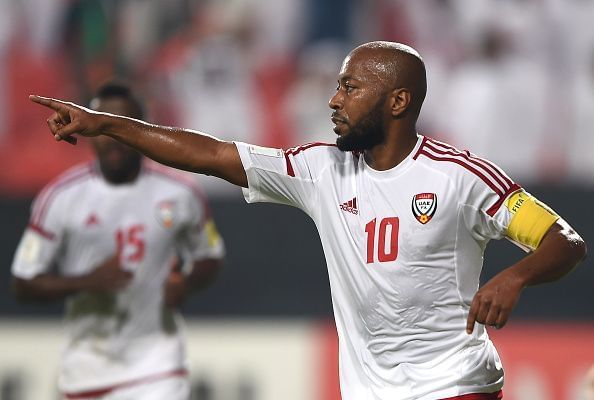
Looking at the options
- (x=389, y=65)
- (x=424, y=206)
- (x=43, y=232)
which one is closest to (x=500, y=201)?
(x=424, y=206)

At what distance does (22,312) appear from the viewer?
9.07 m

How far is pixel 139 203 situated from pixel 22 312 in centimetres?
274

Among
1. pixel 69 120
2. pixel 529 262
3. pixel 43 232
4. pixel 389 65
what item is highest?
pixel 389 65

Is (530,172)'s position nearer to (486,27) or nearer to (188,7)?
(486,27)

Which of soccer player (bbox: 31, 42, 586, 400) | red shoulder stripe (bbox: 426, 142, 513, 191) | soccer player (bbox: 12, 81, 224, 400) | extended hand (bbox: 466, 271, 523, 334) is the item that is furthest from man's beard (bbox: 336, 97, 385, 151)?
soccer player (bbox: 12, 81, 224, 400)

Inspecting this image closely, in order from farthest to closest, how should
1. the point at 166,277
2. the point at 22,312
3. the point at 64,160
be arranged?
the point at 64,160
the point at 22,312
the point at 166,277

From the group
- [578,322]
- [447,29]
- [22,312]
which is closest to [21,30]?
[22,312]

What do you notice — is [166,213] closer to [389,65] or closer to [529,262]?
[389,65]

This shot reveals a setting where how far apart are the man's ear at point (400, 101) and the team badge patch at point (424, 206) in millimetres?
351

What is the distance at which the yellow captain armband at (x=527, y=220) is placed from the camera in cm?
452

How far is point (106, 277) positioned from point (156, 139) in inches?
74.6

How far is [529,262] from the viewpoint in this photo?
438cm

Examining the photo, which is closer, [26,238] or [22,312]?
[26,238]

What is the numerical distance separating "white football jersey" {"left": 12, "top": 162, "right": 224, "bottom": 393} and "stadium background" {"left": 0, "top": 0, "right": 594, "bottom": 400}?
2.38 m
